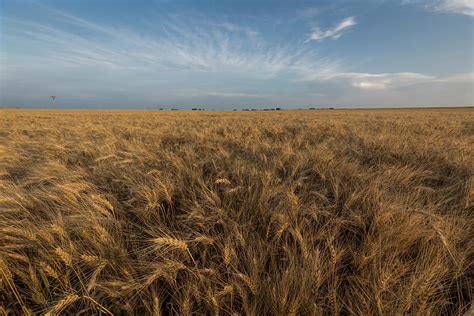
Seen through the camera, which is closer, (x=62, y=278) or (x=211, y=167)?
(x=62, y=278)

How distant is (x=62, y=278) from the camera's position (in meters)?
1.15

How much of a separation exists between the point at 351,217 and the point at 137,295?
4.85ft

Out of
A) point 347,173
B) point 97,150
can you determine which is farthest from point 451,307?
point 97,150

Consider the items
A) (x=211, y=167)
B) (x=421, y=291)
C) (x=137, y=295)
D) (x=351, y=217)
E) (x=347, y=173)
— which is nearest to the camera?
(x=421, y=291)

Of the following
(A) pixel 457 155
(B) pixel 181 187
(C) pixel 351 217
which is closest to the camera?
(C) pixel 351 217

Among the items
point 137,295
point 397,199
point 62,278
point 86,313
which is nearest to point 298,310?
point 137,295

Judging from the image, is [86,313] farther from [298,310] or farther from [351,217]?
[351,217]

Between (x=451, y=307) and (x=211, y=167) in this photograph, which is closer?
(x=451, y=307)

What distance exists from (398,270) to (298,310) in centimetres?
60

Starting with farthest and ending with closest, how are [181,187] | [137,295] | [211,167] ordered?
[211,167] < [181,187] < [137,295]

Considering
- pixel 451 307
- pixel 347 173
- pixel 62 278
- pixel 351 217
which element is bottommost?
pixel 451 307

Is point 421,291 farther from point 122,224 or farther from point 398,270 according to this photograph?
point 122,224

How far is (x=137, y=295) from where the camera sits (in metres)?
1.08

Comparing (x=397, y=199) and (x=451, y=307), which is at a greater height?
(x=397, y=199)
